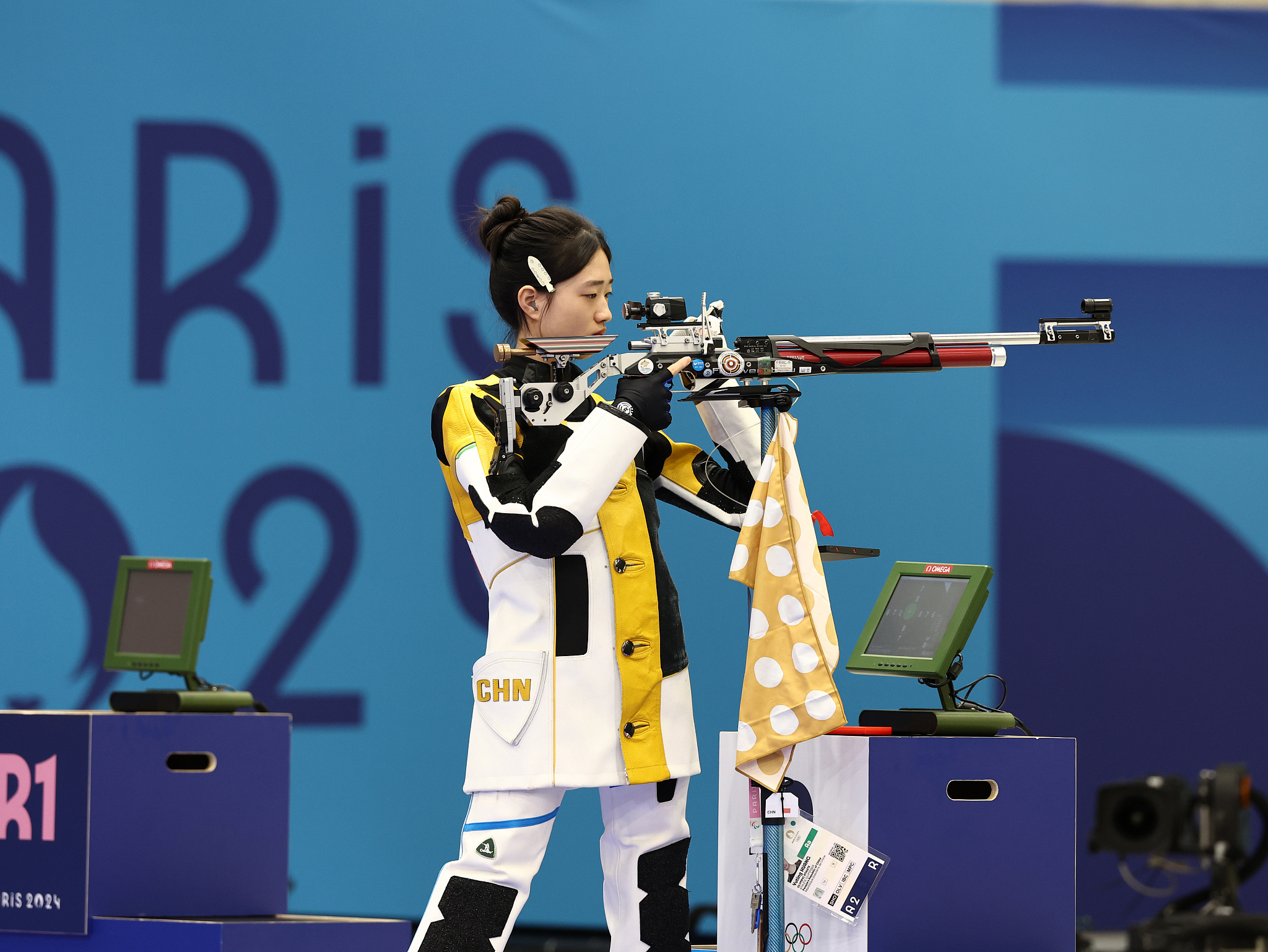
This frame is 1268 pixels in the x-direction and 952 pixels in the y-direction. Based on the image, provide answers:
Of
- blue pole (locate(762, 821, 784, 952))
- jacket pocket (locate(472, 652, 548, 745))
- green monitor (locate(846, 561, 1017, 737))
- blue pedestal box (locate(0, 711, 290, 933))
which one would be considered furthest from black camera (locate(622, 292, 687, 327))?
blue pedestal box (locate(0, 711, 290, 933))

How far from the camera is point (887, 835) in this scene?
7.64ft

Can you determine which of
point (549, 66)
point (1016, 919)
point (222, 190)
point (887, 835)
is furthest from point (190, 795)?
point (549, 66)

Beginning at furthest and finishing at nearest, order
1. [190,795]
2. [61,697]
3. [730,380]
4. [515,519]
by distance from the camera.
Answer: [61,697] → [190,795] → [730,380] → [515,519]

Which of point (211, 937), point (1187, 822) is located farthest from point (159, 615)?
point (1187, 822)

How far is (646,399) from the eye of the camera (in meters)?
2.18

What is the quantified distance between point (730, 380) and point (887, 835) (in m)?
0.76

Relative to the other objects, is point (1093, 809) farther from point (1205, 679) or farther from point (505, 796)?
point (505, 796)

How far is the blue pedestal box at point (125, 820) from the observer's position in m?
2.76

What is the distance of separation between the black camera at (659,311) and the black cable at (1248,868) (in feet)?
6.46

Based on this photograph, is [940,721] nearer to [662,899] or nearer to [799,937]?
[799,937]

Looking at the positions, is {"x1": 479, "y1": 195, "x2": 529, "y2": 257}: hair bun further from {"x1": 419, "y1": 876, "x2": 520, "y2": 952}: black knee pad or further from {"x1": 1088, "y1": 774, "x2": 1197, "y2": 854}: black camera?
{"x1": 1088, "y1": 774, "x2": 1197, "y2": 854}: black camera

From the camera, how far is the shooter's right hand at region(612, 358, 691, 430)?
2.17 meters

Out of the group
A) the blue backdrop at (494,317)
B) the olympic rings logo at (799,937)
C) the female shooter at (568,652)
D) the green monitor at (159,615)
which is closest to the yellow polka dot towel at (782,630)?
the female shooter at (568,652)

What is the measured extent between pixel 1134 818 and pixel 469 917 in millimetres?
1843
